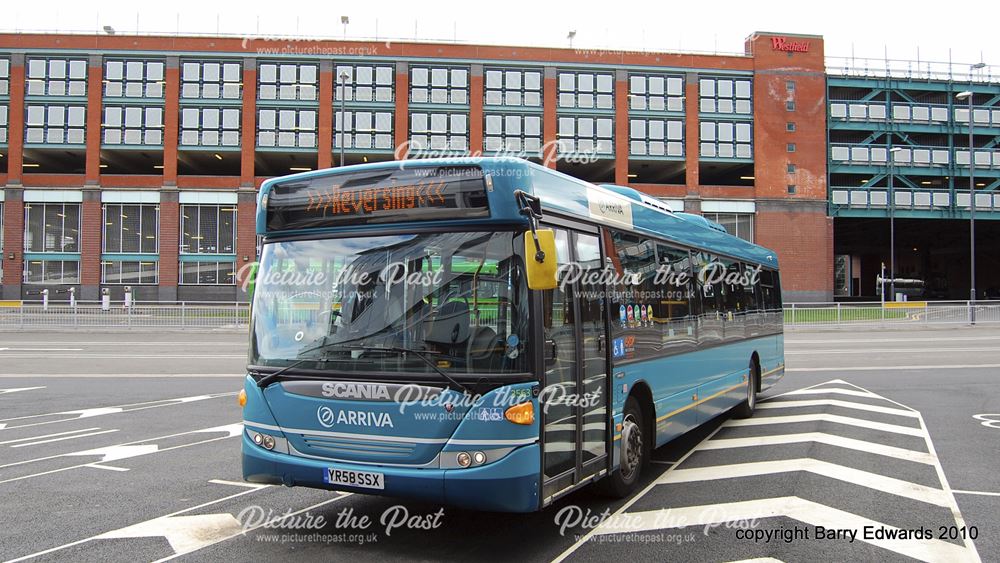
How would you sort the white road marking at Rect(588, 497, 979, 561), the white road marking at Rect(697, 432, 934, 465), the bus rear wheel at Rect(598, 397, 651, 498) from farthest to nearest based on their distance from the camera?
1. the white road marking at Rect(697, 432, 934, 465)
2. the bus rear wheel at Rect(598, 397, 651, 498)
3. the white road marking at Rect(588, 497, 979, 561)

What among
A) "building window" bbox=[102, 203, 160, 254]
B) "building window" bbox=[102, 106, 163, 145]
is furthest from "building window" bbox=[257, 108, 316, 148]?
"building window" bbox=[102, 203, 160, 254]

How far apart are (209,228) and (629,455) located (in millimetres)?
46709

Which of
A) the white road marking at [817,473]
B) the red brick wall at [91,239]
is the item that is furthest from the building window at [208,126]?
the white road marking at [817,473]

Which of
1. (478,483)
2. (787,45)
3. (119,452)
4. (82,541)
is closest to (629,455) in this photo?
(478,483)

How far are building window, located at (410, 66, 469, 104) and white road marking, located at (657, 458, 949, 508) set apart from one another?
44536mm

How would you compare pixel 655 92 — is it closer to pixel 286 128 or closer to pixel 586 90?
pixel 586 90

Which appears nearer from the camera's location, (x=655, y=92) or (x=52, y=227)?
(x=52, y=227)

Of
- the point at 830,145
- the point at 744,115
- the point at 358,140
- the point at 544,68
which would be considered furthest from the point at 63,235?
the point at 830,145

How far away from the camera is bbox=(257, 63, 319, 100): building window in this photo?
48.6 metres

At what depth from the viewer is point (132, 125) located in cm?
4847

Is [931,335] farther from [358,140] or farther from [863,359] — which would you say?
[358,140]

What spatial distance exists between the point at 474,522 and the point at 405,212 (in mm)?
2666

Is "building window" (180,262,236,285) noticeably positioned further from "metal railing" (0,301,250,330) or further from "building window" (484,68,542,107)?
"building window" (484,68,542,107)

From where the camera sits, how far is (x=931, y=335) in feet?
100
